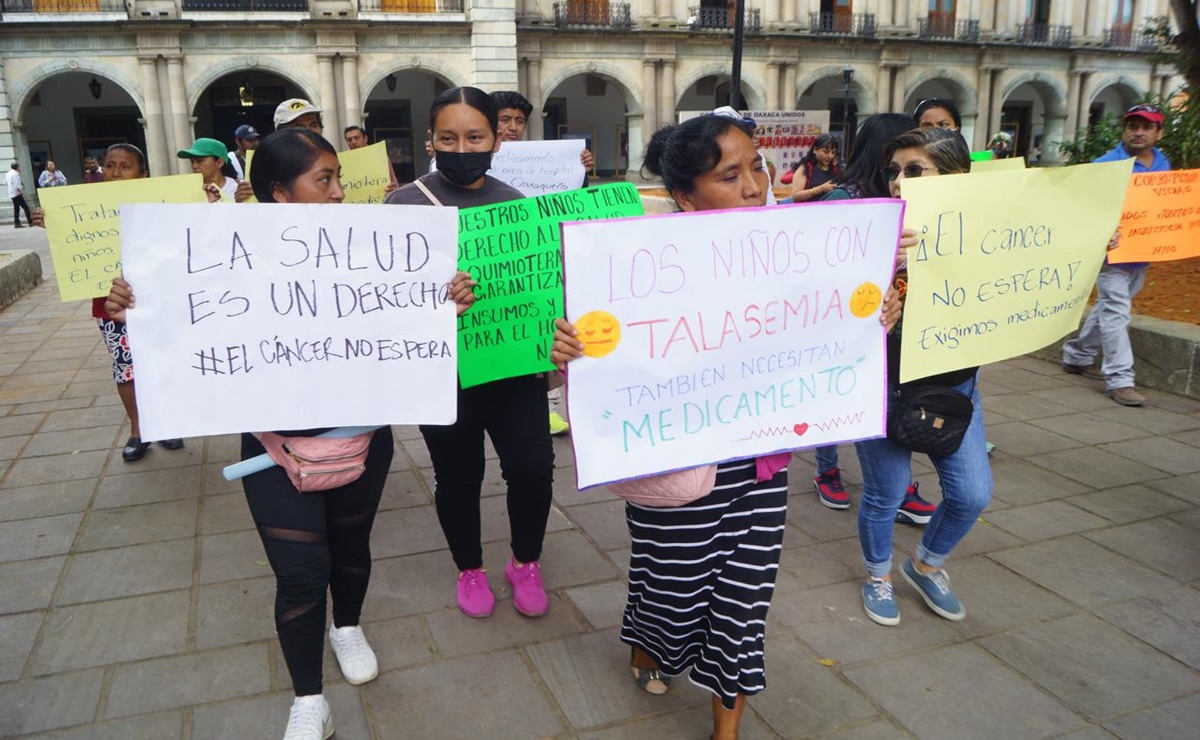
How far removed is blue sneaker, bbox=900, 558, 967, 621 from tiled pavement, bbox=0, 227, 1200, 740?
0.08m

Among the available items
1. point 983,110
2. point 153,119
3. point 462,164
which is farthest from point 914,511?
point 983,110

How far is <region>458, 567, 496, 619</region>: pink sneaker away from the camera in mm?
3258

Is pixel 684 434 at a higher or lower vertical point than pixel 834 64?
lower

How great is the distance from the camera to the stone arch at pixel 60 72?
869 inches

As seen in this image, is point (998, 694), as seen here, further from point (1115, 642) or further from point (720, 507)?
point (720, 507)

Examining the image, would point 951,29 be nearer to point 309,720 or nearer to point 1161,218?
point 1161,218

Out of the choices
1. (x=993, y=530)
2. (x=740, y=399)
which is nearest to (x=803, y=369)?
(x=740, y=399)

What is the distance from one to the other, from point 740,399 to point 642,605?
0.70 m

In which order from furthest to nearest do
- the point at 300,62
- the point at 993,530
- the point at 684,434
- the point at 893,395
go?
the point at 300,62, the point at 993,530, the point at 893,395, the point at 684,434

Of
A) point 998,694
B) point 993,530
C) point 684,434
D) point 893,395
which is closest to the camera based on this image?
point 684,434

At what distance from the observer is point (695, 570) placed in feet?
7.92

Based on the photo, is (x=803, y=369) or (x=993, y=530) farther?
(x=993, y=530)

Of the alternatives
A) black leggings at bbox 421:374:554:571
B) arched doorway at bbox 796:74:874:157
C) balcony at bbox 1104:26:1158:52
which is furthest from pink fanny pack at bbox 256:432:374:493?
balcony at bbox 1104:26:1158:52

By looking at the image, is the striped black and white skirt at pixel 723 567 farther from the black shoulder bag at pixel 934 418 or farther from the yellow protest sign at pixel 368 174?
the yellow protest sign at pixel 368 174
